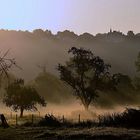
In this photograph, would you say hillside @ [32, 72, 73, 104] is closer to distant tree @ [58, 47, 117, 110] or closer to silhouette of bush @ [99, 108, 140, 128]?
distant tree @ [58, 47, 117, 110]

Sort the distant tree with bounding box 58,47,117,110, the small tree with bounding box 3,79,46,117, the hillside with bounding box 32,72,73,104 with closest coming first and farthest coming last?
the small tree with bounding box 3,79,46,117 → the distant tree with bounding box 58,47,117,110 → the hillside with bounding box 32,72,73,104

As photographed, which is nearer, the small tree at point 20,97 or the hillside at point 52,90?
the small tree at point 20,97

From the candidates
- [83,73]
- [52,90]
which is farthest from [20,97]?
[52,90]

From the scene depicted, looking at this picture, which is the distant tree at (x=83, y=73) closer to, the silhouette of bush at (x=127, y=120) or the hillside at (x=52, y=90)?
the hillside at (x=52, y=90)

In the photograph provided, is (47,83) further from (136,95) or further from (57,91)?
Answer: (136,95)

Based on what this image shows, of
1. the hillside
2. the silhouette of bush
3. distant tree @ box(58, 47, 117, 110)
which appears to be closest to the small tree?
distant tree @ box(58, 47, 117, 110)

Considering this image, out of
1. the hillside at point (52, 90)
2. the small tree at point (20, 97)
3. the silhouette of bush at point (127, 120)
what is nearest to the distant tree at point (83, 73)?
the small tree at point (20, 97)

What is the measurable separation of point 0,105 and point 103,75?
125ft

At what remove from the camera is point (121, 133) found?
3772 centimetres

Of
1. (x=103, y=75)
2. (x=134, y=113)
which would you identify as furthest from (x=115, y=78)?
(x=134, y=113)

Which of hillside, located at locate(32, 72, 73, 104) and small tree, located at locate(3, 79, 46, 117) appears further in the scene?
hillside, located at locate(32, 72, 73, 104)

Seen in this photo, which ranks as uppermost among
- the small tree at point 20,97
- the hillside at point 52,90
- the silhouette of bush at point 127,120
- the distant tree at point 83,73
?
the hillside at point 52,90

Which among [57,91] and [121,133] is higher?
[57,91]

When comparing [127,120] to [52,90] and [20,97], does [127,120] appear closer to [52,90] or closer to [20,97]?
[20,97]
